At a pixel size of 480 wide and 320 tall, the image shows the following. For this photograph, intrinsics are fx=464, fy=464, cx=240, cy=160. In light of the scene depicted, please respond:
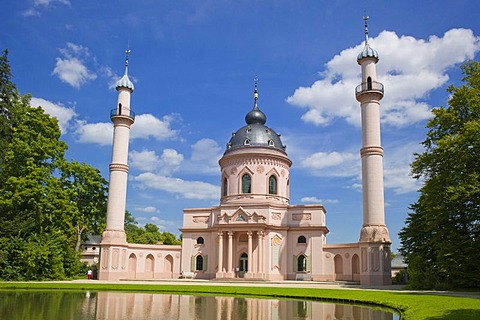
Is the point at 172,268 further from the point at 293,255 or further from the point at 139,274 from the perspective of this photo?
the point at 293,255

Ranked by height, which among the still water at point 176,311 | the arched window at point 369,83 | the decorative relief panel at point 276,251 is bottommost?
the still water at point 176,311

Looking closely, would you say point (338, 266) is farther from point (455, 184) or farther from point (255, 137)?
point (455, 184)

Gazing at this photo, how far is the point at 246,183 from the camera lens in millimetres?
47938

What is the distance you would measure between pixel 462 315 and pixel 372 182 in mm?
24659

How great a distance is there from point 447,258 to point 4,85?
33.1 metres

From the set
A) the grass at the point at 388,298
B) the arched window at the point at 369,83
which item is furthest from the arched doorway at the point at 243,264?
the arched window at the point at 369,83

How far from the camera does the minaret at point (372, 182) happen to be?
1387 inches

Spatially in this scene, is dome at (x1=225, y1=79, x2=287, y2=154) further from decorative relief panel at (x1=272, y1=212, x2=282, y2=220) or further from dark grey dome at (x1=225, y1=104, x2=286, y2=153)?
decorative relief panel at (x1=272, y1=212, x2=282, y2=220)

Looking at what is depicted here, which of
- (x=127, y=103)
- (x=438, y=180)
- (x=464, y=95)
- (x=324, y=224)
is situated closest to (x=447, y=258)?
(x=438, y=180)

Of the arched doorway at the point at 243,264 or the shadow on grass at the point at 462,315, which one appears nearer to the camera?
A: the shadow on grass at the point at 462,315

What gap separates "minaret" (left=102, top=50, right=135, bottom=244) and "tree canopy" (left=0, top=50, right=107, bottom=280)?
410 cm

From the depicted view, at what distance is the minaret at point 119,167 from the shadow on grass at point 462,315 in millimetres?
33689

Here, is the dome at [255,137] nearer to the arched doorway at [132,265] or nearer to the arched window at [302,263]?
the arched window at [302,263]

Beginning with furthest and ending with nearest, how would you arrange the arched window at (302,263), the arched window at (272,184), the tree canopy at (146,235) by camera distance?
the tree canopy at (146,235) < the arched window at (272,184) < the arched window at (302,263)
